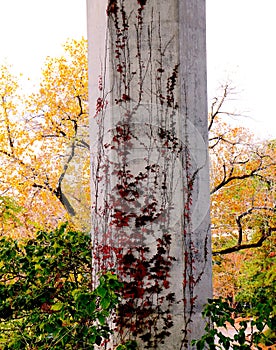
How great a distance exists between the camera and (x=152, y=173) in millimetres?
1980

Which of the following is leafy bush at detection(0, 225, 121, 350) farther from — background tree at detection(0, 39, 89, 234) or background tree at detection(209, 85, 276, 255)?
background tree at detection(0, 39, 89, 234)

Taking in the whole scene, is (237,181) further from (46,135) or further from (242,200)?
(46,135)

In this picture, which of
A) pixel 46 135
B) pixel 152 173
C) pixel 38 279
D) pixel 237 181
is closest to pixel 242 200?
pixel 237 181

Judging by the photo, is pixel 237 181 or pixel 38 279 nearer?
pixel 38 279

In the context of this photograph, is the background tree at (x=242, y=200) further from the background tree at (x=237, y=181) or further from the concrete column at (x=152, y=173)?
the concrete column at (x=152, y=173)

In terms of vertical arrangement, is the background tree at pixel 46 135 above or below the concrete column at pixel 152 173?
above

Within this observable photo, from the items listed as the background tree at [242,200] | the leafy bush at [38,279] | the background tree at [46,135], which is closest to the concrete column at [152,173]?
the leafy bush at [38,279]

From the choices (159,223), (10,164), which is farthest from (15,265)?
(10,164)

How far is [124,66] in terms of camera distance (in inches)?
78.8

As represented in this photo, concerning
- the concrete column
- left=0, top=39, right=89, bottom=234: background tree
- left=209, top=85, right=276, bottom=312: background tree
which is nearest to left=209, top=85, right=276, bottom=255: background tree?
left=209, top=85, right=276, bottom=312: background tree

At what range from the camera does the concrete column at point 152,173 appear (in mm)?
1951

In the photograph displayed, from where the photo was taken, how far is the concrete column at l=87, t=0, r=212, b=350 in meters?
1.95

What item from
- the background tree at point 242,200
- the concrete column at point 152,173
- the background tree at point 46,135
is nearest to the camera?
the concrete column at point 152,173

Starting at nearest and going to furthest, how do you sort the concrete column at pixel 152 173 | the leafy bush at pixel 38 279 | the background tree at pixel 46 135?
the concrete column at pixel 152 173
the leafy bush at pixel 38 279
the background tree at pixel 46 135
